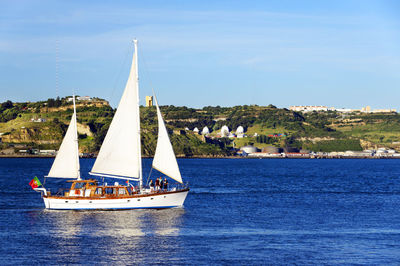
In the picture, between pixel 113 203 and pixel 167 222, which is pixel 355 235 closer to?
pixel 167 222

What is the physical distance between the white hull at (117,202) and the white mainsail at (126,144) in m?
2.89

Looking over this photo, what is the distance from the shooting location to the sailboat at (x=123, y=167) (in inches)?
2359

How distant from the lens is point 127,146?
61.7m

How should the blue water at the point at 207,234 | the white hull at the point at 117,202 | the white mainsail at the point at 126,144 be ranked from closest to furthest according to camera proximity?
the blue water at the point at 207,234
the white hull at the point at 117,202
the white mainsail at the point at 126,144

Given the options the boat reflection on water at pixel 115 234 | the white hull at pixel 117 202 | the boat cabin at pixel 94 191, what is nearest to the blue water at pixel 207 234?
the boat reflection on water at pixel 115 234

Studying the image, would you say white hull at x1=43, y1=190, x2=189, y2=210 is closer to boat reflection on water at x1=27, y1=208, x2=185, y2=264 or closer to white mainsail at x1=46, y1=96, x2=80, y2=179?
boat reflection on water at x1=27, y1=208, x2=185, y2=264

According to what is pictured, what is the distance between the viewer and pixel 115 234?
48219mm

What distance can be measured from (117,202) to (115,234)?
11.3 meters

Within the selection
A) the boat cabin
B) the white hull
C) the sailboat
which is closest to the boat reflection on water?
the white hull

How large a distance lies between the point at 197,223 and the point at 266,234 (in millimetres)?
7818

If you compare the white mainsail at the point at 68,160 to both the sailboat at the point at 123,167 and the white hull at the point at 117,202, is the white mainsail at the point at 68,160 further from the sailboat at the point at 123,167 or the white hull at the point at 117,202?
the white hull at the point at 117,202

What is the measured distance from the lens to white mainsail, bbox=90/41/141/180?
6141 cm

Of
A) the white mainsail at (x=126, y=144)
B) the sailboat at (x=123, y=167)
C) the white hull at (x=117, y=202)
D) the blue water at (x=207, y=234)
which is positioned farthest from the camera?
the white mainsail at (x=126, y=144)

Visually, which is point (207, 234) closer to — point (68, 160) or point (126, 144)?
point (126, 144)
